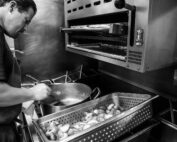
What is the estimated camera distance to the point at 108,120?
933mm

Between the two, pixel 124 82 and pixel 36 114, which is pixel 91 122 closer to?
pixel 36 114

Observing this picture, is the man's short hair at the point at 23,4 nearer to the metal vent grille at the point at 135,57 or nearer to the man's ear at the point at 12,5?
the man's ear at the point at 12,5

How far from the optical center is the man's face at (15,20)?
1.03m

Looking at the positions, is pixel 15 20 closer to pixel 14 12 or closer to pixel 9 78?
pixel 14 12

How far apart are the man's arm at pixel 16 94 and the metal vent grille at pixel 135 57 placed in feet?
2.06

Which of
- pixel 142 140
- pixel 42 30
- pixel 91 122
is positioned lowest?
pixel 142 140

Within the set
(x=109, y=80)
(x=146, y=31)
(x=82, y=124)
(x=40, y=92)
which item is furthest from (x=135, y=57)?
(x=109, y=80)

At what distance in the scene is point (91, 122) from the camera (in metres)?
1.09

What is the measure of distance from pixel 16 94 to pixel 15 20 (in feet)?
1.59

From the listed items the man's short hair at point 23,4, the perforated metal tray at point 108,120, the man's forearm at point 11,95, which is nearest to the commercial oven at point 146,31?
the perforated metal tray at point 108,120

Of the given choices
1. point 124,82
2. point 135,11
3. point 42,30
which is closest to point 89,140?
point 135,11

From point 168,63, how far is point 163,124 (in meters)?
0.44

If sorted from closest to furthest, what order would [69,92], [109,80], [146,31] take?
Answer: [146,31], [69,92], [109,80]

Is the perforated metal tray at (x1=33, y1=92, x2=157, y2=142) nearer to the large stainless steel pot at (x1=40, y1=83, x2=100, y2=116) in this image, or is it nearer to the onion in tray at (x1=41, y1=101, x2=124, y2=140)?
the onion in tray at (x1=41, y1=101, x2=124, y2=140)
